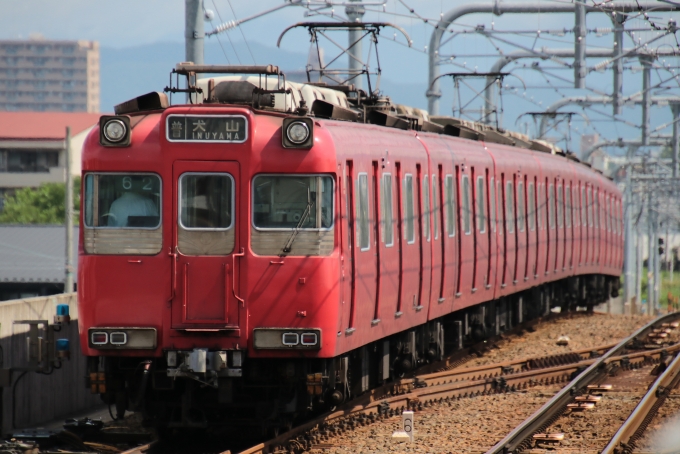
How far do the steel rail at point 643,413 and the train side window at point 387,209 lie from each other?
2.99 metres

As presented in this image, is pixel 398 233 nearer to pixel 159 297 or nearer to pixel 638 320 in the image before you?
pixel 159 297

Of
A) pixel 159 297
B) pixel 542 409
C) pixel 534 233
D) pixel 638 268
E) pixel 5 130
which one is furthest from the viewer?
pixel 5 130

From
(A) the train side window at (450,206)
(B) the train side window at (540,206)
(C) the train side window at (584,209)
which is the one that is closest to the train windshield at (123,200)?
(A) the train side window at (450,206)

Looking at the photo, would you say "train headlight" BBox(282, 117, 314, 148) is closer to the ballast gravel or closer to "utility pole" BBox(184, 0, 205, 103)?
the ballast gravel

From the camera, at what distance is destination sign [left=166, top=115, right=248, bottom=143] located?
34.3 ft

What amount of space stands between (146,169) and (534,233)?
40.5 ft

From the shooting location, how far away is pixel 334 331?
35.1ft

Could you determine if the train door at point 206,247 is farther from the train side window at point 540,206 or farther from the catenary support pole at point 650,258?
the catenary support pole at point 650,258

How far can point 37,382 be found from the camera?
1305 cm

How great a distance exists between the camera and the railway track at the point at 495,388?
11.1 m

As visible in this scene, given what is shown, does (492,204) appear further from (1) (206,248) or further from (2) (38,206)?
(2) (38,206)

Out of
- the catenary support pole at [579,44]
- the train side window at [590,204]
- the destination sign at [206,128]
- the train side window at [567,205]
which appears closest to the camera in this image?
the destination sign at [206,128]

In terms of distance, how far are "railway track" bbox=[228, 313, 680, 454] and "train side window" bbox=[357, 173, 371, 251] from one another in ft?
5.74

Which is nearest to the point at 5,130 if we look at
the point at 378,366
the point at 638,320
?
the point at 638,320
